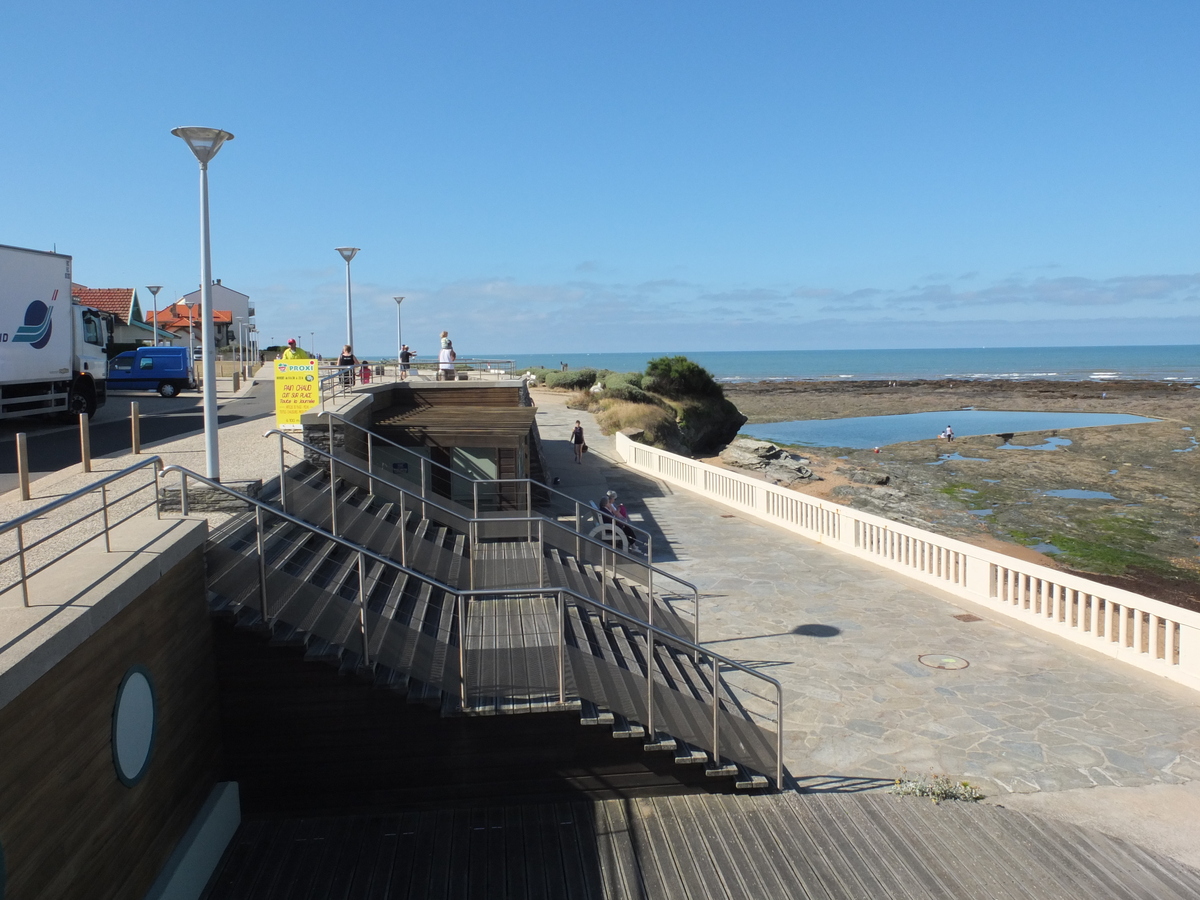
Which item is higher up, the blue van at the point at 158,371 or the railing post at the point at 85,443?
the blue van at the point at 158,371

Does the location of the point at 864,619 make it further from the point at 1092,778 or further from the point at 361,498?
the point at 361,498

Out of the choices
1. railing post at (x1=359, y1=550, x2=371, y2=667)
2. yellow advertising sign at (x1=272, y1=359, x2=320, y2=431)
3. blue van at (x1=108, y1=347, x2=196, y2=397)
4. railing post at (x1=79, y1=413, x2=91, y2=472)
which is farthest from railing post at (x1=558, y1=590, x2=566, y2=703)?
blue van at (x1=108, y1=347, x2=196, y2=397)

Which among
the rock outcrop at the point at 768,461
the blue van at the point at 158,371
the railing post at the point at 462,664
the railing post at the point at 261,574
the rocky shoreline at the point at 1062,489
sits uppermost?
the blue van at the point at 158,371

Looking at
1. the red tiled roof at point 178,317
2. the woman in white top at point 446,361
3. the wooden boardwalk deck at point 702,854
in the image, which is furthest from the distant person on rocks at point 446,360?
the red tiled roof at point 178,317

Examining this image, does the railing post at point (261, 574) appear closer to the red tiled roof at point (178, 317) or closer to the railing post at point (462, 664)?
the railing post at point (462, 664)

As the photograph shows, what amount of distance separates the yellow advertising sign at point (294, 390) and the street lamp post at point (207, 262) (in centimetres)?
394

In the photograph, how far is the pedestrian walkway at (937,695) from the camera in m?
7.78

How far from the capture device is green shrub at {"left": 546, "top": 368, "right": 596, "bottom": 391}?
2277 inches

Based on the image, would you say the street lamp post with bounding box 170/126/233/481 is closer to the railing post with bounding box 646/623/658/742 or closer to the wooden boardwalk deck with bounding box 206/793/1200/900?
the wooden boardwalk deck with bounding box 206/793/1200/900

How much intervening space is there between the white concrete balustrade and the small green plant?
3860 millimetres

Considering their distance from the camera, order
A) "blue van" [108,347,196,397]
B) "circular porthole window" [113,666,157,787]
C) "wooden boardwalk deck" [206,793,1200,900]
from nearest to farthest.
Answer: "circular porthole window" [113,666,157,787]
"wooden boardwalk deck" [206,793,1200,900]
"blue van" [108,347,196,397]

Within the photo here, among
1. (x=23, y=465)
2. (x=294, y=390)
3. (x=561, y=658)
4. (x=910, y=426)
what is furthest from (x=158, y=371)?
(x=910, y=426)

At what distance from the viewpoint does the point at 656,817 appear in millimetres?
7219

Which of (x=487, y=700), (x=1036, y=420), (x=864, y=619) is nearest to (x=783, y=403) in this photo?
(x=1036, y=420)
